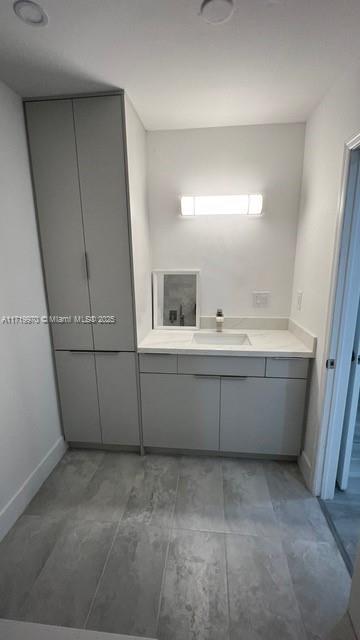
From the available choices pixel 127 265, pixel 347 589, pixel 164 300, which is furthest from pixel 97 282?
pixel 347 589

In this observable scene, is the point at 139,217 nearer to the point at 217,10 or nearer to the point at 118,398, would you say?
the point at 217,10

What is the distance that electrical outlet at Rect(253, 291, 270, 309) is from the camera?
7.61 ft

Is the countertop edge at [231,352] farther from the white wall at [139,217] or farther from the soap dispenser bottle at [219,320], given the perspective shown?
the soap dispenser bottle at [219,320]

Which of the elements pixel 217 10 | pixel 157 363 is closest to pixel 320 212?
pixel 217 10

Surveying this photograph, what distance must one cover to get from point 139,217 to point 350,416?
6.39ft

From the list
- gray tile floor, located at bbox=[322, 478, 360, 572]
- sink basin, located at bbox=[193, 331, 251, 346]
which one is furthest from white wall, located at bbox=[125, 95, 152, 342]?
gray tile floor, located at bbox=[322, 478, 360, 572]

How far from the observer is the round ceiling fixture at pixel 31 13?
104cm

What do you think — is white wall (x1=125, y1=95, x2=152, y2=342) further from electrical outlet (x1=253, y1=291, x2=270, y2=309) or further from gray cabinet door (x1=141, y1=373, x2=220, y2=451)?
electrical outlet (x1=253, y1=291, x2=270, y2=309)

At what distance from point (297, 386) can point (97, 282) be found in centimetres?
156

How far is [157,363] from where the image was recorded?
6.48ft

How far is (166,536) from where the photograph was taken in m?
1.52

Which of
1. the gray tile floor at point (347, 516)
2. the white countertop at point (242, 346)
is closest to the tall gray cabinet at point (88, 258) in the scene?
the white countertop at point (242, 346)

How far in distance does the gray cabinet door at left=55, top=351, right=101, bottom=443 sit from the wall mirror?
2.26 feet

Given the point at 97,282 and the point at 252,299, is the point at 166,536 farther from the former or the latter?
the point at 252,299
